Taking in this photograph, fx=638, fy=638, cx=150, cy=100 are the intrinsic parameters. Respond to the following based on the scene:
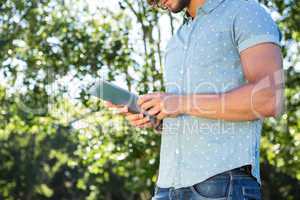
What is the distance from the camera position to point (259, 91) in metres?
1.77

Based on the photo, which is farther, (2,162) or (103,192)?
(103,192)

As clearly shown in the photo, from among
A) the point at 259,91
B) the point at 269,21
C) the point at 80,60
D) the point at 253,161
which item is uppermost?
the point at 80,60

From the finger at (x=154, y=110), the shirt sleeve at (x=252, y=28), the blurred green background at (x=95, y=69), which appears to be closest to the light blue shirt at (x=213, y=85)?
the shirt sleeve at (x=252, y=28)

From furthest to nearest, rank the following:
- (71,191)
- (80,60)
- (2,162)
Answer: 1. (71,191)
2. (2,162)
3. (80,60)

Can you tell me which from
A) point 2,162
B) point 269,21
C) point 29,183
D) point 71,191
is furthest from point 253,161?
point 71,191

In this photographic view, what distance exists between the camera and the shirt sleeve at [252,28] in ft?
6.08

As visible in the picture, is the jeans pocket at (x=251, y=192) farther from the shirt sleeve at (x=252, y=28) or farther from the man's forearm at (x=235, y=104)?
the shirt sleeve at (x=252, y=28)

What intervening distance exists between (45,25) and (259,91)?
19.7 ft

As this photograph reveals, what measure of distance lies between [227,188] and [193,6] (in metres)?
0.64

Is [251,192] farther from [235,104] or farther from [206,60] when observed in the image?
[206,60]

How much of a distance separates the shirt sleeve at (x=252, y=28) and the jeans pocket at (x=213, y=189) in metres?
0.39

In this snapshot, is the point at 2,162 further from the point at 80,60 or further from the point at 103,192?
the point at 80,60

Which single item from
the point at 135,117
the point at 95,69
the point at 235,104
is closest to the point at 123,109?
the point at 135,117

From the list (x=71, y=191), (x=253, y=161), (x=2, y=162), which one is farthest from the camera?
(x=71, y=191)
